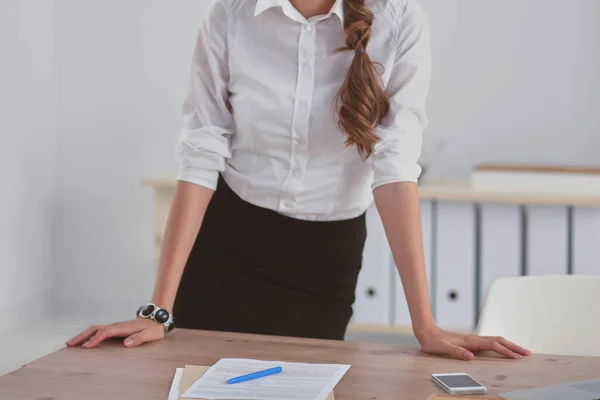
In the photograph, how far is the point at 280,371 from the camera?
1239 millimetres

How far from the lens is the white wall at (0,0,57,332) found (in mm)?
3662

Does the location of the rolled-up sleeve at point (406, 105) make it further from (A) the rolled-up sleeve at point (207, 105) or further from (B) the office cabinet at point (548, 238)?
(B) the office cabinet at point (548, 238)

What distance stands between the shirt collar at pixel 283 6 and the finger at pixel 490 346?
0.64 m

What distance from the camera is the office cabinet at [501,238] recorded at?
3.05m

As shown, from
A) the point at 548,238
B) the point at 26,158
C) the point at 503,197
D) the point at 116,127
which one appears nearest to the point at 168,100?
the point at 116,127

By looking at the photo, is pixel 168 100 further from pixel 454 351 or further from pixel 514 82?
pixel 454 351

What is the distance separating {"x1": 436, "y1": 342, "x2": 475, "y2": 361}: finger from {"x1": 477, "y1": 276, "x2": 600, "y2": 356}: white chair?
383 mm

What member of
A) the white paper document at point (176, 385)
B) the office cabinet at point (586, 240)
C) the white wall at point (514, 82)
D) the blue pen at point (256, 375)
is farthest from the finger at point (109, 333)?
the white wall at point (514, 82)

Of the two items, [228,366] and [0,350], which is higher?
[228,366]

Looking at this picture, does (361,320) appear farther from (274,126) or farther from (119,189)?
(274,126)

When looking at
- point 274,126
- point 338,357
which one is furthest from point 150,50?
point 338,357

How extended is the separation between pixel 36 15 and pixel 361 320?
1992mm

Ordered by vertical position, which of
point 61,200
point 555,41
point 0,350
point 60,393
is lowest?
point 0,350

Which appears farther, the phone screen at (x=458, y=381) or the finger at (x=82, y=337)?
the finger at (x=82, y=337)
